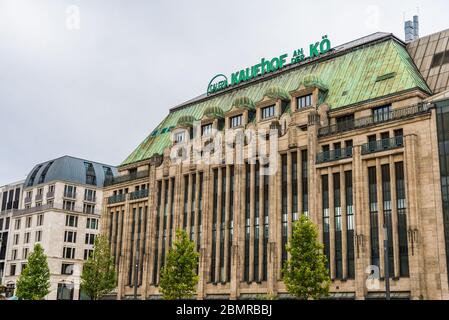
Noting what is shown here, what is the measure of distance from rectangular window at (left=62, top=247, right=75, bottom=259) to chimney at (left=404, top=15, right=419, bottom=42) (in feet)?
247

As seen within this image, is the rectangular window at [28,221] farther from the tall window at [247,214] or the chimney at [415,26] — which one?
the chimney at [415,26]

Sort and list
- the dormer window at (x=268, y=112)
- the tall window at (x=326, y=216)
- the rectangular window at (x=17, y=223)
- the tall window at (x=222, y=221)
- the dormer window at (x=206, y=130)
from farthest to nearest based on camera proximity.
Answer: the rectangular window at (x=17, y=223) → the dormer window at (x=206, y=130) → the dormer window at (x=268, y=112) → the tall window at (x=222, y=221) → the tall window at (x=326, y=216)

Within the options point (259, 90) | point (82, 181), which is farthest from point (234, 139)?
point (82, 181)

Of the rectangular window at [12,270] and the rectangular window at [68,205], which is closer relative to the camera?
the rectangular window at [68,205]

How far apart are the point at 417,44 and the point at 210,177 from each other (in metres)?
31.0

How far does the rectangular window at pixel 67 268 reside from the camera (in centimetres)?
10636

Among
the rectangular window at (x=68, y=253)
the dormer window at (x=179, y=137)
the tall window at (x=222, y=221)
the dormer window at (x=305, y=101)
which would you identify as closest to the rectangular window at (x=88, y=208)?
the rectangular window at (x=68, y=253)

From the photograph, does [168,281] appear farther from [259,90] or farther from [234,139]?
[259,90]

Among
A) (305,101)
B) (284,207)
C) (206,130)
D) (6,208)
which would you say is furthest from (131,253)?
(6,208)

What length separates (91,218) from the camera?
11444 centimetres

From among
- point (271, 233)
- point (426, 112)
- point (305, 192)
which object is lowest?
point (271, 233)

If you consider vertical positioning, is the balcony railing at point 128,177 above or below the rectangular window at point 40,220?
above

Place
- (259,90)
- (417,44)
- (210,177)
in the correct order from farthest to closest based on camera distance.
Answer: (259,90) < (210,177) < (417,44)

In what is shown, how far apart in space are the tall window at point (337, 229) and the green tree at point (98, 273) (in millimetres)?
32541
